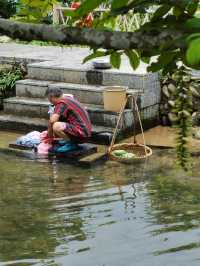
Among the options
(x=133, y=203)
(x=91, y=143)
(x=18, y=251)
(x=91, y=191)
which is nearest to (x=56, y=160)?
(x=91, y=143)

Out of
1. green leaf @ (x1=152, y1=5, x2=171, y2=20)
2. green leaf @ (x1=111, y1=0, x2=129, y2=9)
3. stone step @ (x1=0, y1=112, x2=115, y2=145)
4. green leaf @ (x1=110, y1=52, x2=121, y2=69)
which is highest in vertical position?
green leaf @ (x1=111, y1=0, x2=129, y2=9)

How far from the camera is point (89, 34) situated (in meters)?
2.34

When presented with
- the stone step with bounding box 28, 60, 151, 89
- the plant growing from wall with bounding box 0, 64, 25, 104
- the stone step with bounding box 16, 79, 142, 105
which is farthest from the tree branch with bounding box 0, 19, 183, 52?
the plant growing from wall with bounding box 0, 64, 25, 104

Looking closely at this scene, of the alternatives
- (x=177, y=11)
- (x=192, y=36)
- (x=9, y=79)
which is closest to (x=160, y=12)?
(x=177, y=11)

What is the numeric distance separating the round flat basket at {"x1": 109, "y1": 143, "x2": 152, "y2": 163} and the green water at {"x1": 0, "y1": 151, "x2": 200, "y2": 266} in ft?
0.58

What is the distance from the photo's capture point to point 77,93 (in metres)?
12.5

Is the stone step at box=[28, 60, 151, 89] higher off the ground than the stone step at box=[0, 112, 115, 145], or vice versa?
the stone step at box=[28, 60, 151, 89]

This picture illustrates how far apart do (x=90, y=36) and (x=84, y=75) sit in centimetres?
1044

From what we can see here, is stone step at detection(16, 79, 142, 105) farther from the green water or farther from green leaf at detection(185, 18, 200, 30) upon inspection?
green leaf at detection(185, 18, 200, 30)

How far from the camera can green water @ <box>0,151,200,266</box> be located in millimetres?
6031

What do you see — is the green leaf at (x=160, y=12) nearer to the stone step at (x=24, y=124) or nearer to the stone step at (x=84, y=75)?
the stone step at (x=24, y=124)

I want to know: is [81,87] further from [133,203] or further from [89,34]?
[89,34]

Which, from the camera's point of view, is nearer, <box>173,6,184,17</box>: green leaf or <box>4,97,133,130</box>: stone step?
<box>173,6,184,17</box>: green leaf

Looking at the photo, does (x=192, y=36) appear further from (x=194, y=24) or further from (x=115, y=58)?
(x=115, y=58)
